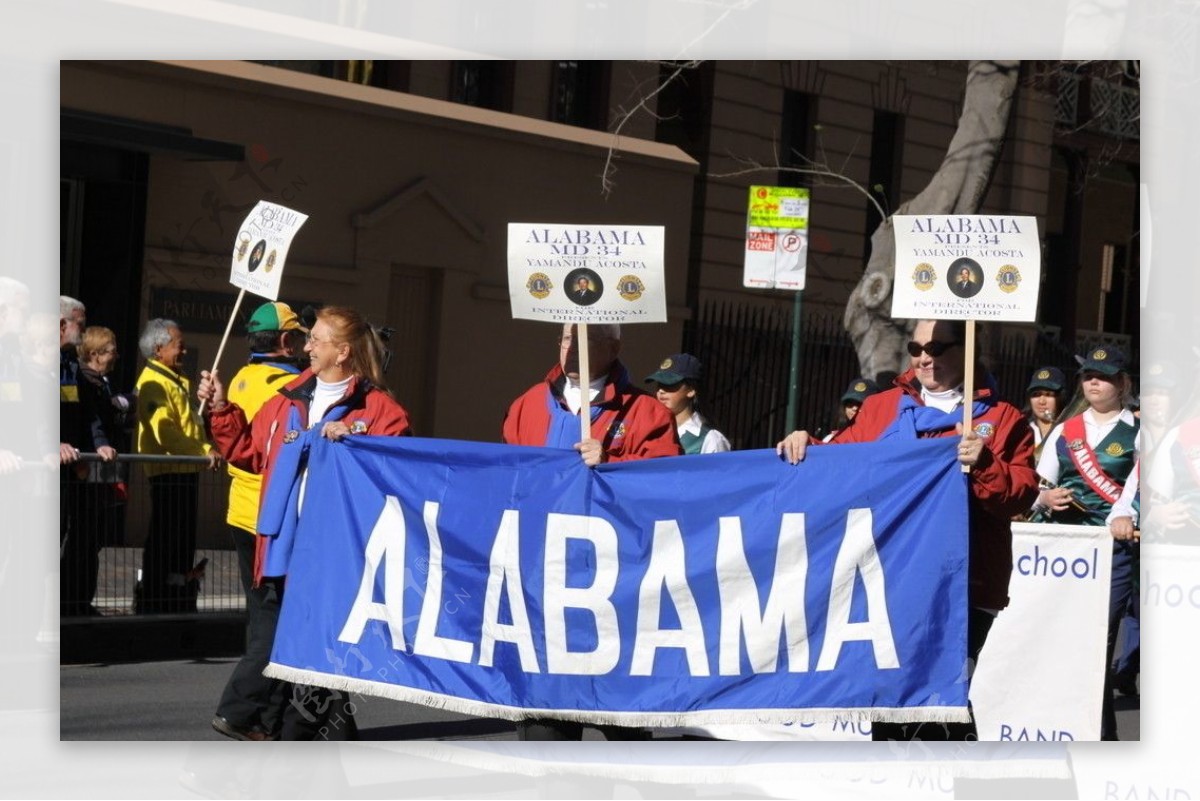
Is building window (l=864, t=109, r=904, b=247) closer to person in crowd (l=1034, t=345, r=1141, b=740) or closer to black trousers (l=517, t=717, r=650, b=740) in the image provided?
person in crowd (l=1034, t=345, r=1141, b=740)

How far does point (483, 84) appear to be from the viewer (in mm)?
19250

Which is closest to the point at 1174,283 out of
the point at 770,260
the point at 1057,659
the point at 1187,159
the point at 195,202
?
the point at 1187,159

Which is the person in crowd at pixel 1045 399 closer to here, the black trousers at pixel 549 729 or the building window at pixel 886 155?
the black trousers at pixel 549 729

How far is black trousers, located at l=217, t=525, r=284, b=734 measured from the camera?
7242mm

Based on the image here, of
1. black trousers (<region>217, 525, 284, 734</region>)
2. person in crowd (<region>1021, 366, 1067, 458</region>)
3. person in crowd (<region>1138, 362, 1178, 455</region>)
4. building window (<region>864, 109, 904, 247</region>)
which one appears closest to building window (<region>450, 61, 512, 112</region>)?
building window (<region>864, 109, 904, 247</region>)

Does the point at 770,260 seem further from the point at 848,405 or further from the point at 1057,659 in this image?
the point at 1057,659

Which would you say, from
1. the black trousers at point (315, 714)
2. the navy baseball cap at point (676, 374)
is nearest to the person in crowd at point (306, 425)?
the black trousers at point (315, 714)

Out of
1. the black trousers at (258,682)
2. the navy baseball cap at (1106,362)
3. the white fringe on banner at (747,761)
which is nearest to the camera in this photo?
the white fringe on banner at (747,761)

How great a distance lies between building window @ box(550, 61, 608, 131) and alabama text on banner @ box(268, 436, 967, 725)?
13.6m

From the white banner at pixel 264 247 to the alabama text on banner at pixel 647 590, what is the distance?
3.86ft

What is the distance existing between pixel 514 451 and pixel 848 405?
497 cm

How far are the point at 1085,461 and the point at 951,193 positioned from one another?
3990 millimetres

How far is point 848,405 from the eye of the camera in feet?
37.9

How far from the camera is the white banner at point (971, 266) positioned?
6.77 meters
